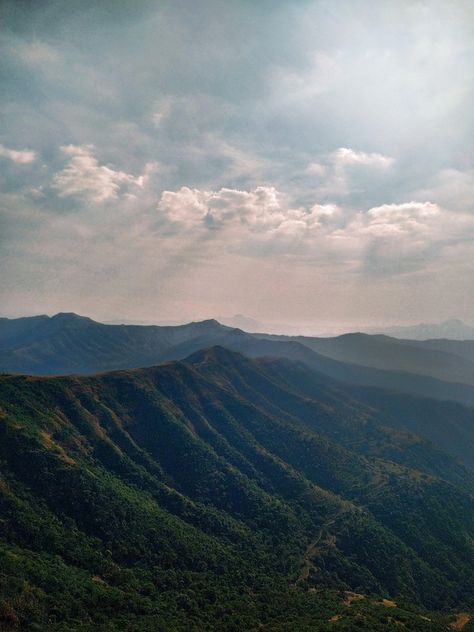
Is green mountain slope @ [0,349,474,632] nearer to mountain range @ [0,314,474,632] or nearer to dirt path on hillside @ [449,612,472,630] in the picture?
mountain range @ [0,314,474,632]

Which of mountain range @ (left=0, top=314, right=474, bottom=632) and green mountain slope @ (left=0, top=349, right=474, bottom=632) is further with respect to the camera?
green mountain slope @ (left=0, top=349, right=474, bottom=632)

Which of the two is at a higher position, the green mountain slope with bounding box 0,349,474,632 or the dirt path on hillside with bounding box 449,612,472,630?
the green mountain slope with bounding box 0,349,474,632

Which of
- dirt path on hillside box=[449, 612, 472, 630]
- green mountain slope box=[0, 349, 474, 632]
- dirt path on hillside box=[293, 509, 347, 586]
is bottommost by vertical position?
dirt path on hillside box=[449, 612, 472, 630]

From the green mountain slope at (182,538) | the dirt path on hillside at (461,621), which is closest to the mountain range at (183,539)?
the green mountain slope at (182,538)

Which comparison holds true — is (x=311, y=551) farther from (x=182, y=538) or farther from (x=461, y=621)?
(x=182, y=538)

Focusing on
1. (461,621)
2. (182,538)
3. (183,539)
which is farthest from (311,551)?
(182,538)

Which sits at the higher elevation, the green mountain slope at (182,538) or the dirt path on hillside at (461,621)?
the green mountain slope at (182,538)

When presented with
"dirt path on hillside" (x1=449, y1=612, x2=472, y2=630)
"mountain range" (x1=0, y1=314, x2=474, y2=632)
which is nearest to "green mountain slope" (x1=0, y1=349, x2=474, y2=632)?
"mountain range" (x1=0, y1=314, x2=474, y2=632)

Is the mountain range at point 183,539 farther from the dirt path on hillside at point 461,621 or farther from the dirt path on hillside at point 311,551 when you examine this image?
the dirt path on hillside at point 461,621

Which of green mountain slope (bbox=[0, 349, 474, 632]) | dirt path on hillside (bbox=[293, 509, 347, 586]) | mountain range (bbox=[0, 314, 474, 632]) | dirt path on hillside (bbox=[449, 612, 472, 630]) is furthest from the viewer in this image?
dirt path on hillside (bbox=[293, 509, 347, 586])

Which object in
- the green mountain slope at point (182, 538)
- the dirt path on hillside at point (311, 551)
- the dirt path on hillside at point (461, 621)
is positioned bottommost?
the dirt path on hillside at point (461, 621)
